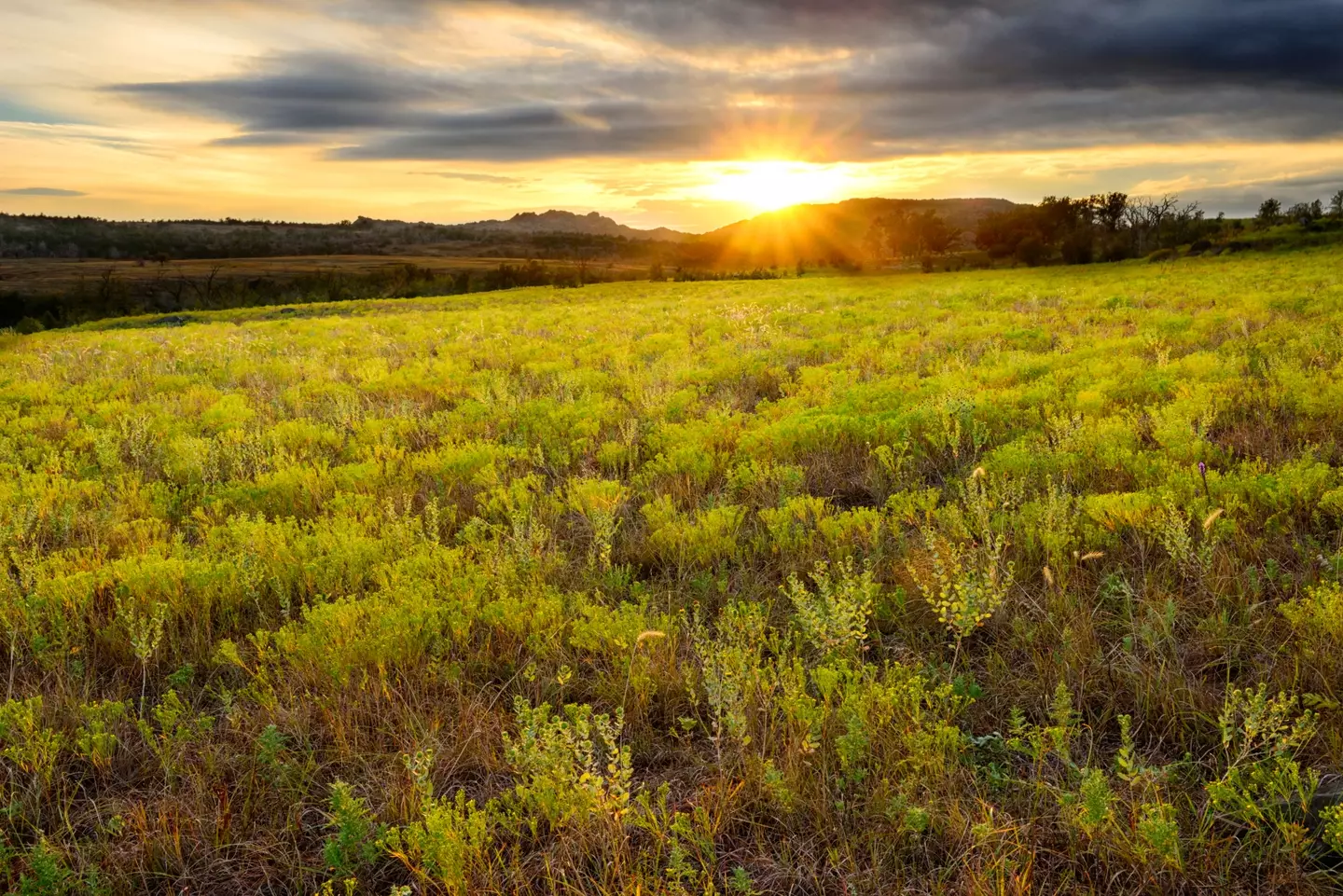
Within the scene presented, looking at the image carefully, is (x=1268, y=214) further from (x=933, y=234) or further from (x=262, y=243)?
(x=262, y=243)

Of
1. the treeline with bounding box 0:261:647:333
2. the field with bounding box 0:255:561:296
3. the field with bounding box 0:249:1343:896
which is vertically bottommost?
the field with bounding box 0:249:1343:896

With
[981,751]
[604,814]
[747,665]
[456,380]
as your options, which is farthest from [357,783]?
[456,380]

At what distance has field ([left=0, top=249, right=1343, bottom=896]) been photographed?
249 cm

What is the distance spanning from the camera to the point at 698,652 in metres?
3.45

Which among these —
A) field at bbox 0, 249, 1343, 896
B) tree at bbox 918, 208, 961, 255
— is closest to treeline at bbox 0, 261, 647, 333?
field at bbox 0, 249, 1343, 896

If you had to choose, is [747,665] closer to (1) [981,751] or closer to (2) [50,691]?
(1) [981,751]

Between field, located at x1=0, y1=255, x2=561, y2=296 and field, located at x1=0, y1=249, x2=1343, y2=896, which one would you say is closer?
field, located at x1=0, y1=249, x2=1343, y2=896

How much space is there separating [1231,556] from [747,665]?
9.31ft

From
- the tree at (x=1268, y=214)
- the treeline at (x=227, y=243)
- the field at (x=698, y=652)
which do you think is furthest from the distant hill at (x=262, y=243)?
the field at (x=698, y=652)

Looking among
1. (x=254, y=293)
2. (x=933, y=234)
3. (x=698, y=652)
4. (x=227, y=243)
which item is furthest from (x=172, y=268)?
(x=698, y=652)

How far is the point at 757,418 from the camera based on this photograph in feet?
26.9

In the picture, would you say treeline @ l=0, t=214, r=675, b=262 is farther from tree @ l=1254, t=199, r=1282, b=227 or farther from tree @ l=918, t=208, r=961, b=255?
tree @ l=1254, t=199, r=1282, b=227

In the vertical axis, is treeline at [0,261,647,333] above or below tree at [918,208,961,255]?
below

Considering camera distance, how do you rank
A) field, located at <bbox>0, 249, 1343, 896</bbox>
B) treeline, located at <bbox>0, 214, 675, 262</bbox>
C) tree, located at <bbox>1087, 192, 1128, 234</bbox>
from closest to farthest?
field, located at <bbox>0, 249, 1343, 896</bbox> < tree, located at <bbox>1087, 192, 1128, 234</bbox> < treeline, located at <bbox>0, 214, 675, 262</bbox>
